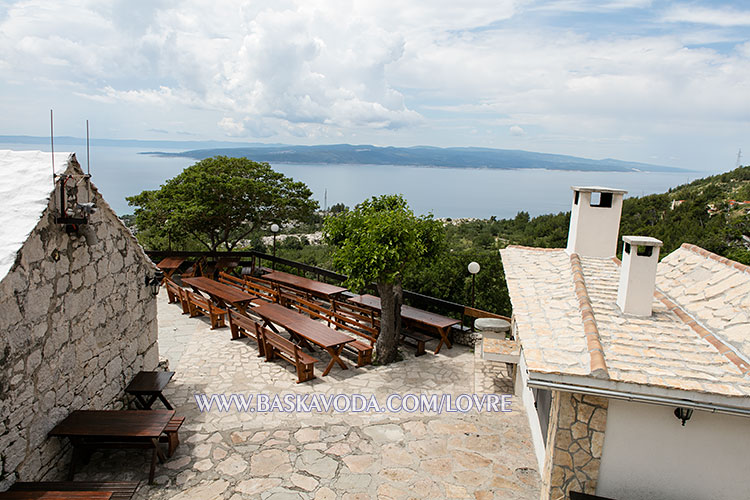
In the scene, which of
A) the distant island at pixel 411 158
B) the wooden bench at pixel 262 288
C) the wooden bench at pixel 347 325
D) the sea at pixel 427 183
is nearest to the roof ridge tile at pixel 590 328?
the sea at pixel 427 183

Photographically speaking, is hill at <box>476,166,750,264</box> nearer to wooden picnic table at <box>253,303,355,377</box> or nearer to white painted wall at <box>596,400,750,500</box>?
white painted wall at <box>596,400,750,500</box>

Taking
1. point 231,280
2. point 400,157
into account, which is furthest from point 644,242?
point 400,157

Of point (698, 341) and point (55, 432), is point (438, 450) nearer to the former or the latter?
point (698, 341)

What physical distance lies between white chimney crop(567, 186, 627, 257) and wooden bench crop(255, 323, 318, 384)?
4.59 meters

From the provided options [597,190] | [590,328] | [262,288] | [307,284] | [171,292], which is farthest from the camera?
[171,292]

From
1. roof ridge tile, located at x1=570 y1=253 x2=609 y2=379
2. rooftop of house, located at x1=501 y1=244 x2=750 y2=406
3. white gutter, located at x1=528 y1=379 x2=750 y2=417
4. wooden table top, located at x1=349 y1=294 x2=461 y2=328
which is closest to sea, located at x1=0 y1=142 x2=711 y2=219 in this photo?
wooden table top, located at x1=349 y1=294 x2=461 y2=328

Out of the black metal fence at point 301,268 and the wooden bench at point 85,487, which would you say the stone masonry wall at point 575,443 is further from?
the black metal fence at point 301,268

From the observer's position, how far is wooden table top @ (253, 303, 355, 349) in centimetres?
724

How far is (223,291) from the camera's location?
1009cm

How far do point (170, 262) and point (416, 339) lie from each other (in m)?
7.85

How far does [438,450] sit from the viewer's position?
5.29 meters

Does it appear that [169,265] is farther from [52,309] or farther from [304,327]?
[52,309]

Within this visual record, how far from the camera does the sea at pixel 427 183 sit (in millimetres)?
29377

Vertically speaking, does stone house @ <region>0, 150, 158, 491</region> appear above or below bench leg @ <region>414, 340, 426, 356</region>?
above
